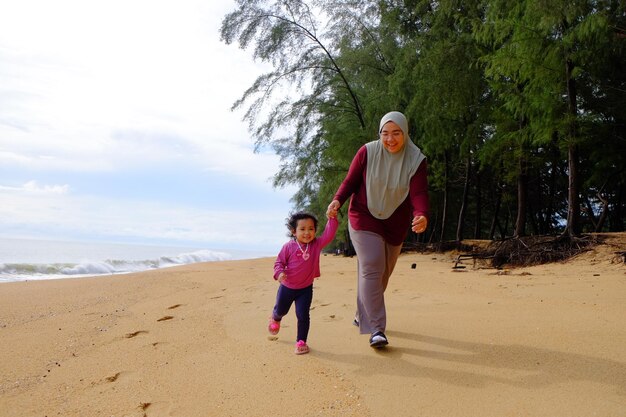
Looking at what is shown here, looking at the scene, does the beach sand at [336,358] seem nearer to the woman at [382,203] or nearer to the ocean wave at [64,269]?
the woman at [382,203]

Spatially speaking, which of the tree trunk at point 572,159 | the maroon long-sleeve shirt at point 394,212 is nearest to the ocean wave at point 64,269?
the maroon long-sleeve shirt at point 394,212

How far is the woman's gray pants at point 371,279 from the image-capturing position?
2.91 metres

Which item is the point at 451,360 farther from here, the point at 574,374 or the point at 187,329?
the point at 187,329

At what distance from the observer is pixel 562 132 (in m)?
8.02

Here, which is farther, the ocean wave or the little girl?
the ocean wave

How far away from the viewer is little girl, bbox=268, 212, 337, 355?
317cm

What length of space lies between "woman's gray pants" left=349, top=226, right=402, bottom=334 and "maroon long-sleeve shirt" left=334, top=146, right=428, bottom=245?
0.07m

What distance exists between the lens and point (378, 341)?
278cm

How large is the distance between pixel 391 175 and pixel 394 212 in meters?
0.26

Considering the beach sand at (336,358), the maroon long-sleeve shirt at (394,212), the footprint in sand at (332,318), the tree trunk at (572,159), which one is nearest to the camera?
the beach sand at (336,358)

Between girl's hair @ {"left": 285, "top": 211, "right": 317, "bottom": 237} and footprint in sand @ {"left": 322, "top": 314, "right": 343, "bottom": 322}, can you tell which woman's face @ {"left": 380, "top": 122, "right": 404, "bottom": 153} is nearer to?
girl's hair @ {"left": 285, "top": 211, "right": 317, "bottom": 237}

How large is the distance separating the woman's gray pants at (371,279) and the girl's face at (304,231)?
318 millimetres

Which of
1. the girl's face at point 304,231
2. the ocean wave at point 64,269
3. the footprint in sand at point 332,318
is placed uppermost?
the girl's face at point 304,231

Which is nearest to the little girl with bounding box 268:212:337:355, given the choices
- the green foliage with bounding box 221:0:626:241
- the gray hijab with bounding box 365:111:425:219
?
the gray hijab with bounding box 365:111:425:219
